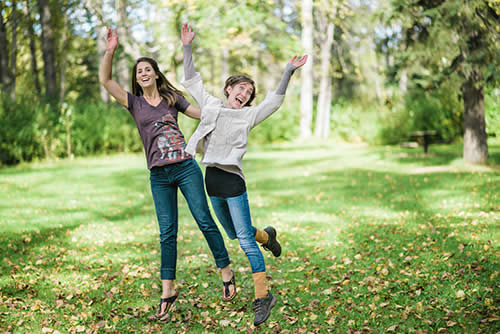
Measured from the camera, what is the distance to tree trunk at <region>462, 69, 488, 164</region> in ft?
43.9

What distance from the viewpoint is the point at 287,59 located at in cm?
2053

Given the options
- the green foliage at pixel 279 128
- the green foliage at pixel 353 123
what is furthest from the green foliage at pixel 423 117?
the green foliage at pixel 279 128

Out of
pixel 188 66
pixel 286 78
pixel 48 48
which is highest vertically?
pixel 48 48

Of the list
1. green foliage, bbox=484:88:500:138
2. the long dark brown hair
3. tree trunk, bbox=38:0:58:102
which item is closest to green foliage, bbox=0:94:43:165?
tree trunk, bbox=38:0:58:102

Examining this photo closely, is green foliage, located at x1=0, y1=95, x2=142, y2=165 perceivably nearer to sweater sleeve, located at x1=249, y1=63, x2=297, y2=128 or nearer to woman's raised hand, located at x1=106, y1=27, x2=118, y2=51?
woman's raised hand, located at x1=106, y1=27, x2=118, y2=51

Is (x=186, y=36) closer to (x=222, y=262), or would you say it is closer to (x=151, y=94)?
(x=151, y=94)

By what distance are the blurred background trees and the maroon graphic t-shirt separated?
25.7 ft

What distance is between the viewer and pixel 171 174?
175 inches

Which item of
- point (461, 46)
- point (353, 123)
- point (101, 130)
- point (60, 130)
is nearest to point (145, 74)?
point (461, 46)

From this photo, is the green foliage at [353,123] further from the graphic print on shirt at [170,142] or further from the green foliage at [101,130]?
the graphic print on shirt at [170,142]

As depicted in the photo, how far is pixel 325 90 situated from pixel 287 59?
334 inches

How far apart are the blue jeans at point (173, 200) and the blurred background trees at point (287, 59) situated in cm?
786

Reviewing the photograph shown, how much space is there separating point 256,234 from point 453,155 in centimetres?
1357

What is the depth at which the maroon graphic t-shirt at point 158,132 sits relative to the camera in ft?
14.4
